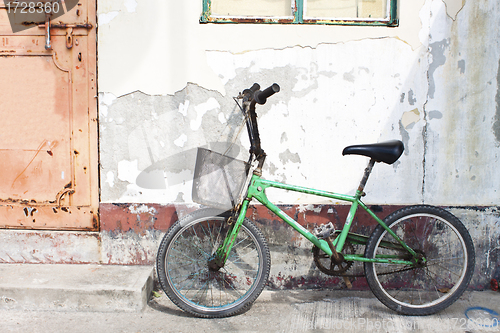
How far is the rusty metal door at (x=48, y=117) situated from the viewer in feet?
11.0

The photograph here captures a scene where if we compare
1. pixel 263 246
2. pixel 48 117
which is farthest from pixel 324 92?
pixel 48 117

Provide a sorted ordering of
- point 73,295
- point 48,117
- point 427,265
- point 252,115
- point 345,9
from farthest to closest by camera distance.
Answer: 1. point 48,117
2. point 345,9
3. point 427,265
4. point 73,295
5. point 252,115

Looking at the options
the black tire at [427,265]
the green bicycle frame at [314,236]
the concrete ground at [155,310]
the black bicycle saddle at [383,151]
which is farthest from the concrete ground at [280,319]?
the black bicycle saddle at [383,151]

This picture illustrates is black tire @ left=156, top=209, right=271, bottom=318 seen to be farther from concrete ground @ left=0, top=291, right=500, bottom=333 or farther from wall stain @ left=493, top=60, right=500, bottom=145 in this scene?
wall stain @ left=493, top=60, right=500, bottom=145

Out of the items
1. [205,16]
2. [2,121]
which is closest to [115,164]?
[2,121]

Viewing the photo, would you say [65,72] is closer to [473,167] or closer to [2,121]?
[2,121]

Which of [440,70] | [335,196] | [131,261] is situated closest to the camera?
[335,196]

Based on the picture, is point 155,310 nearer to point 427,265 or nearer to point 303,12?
point 427,265

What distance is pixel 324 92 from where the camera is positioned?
3.29m

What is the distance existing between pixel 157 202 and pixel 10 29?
1879 mm

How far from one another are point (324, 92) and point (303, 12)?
2.17ft

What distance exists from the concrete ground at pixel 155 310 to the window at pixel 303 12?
7.16 feet

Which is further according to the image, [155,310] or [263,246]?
[155,310]

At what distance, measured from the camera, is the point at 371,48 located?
3.25m
